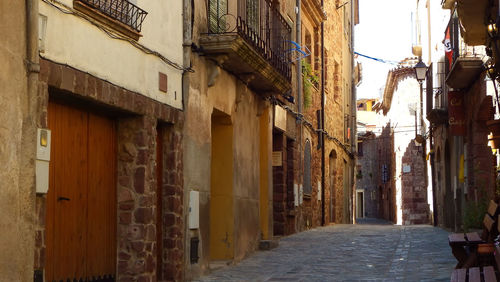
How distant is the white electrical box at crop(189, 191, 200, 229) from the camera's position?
10516mm

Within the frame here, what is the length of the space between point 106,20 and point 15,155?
227cm

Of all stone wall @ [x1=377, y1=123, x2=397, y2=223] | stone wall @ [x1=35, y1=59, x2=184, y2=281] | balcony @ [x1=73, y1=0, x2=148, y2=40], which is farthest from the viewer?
stone wall @ [x1=377, y1=123, x2=397, y2=223]

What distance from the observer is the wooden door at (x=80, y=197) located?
25.0ft

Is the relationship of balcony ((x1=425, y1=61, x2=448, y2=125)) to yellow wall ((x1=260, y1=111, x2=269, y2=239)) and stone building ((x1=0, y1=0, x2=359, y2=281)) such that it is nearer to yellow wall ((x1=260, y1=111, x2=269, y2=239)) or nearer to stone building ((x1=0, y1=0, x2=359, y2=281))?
stone building ((x1=0, y1=0, x2=359, y2=281))

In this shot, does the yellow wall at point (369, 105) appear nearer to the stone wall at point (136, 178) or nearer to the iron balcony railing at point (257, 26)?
the iron balcony railing at point (257, 26)

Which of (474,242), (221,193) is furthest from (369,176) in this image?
(474,242)

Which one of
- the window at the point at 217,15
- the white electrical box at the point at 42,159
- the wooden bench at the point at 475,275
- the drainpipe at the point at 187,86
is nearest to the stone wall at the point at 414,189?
the window at the point at 217,15

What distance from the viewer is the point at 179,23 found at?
10.5 m

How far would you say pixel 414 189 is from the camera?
125 ft

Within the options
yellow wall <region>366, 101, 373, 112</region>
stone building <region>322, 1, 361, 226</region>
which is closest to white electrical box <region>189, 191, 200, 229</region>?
stone building <region>322, 1, 361, 226</region>

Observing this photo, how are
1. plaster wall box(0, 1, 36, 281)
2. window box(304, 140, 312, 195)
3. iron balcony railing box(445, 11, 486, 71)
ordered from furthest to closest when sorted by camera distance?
1. window box(304, 140, 312, 195)
2. iron balcony railing box(445, 11, 486, 71)
3. plaster wall box(0, 1, 36, 281)

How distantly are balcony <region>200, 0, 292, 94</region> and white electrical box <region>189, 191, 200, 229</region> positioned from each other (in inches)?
80.6

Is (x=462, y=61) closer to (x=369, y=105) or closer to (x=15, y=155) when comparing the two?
(x=15, y=155)

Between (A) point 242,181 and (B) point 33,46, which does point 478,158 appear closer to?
(A) point 242,181
